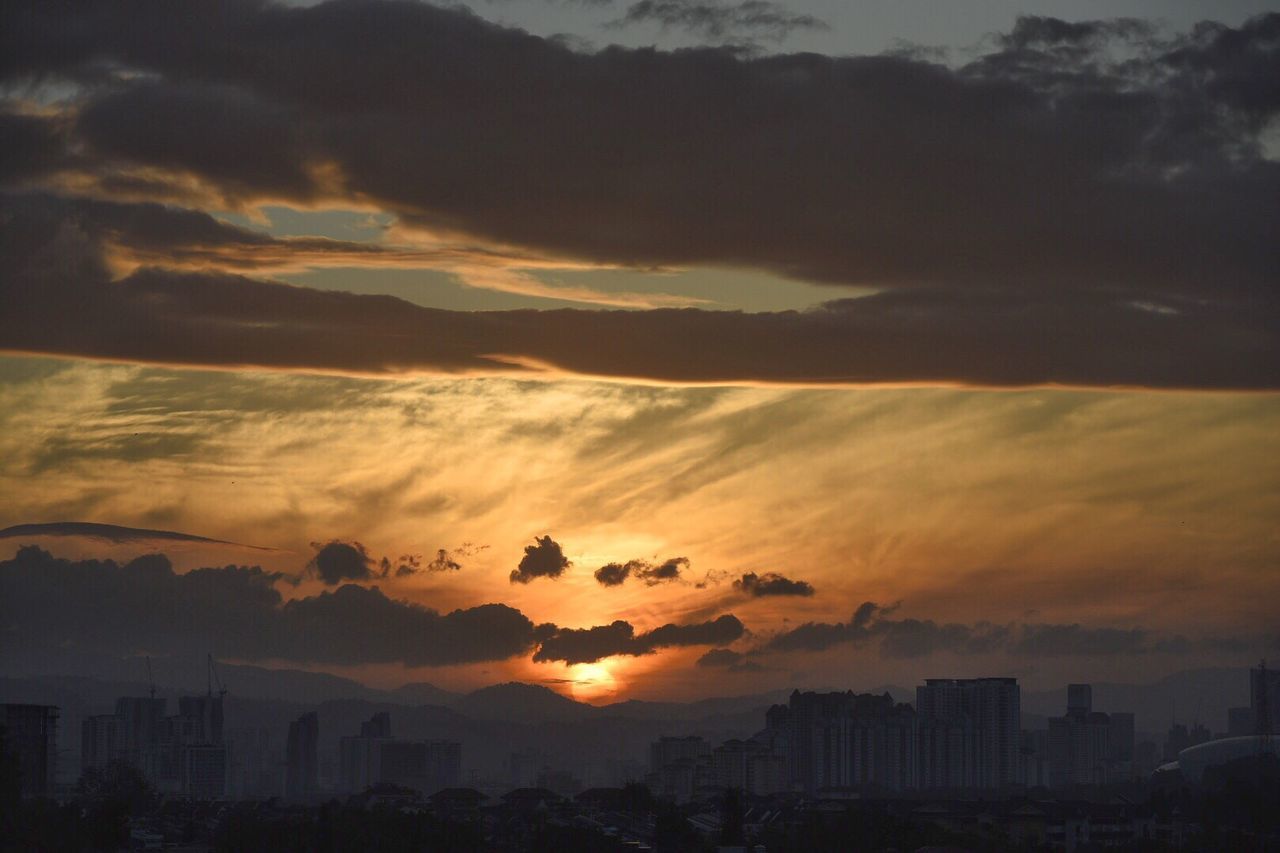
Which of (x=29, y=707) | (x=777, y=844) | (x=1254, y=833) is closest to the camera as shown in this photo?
(x=777, y=844)

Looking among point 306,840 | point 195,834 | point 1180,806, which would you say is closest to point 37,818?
point 306,840

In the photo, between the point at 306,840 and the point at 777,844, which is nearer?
the point at 306,840

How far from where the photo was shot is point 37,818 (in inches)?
3093

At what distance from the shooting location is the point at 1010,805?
142 metres

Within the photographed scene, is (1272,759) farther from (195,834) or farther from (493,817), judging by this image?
(195,834)

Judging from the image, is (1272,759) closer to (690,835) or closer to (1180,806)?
(1180,806)

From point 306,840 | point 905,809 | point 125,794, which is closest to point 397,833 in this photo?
point 306,840

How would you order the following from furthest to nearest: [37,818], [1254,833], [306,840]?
[1254,833] < [306,840] < [37,818]

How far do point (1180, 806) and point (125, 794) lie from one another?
81.9 m

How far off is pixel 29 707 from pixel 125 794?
21.5 m

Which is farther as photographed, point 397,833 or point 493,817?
point 493,817

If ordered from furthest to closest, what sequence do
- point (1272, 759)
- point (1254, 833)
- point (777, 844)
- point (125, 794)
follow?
point (1272, 759)
point (125, 794)
point (1254, 833)
point (777, 844)

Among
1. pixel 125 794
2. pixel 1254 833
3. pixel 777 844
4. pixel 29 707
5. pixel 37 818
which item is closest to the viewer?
pixel 37 818

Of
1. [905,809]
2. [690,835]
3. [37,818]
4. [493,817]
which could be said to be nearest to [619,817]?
[493,817]
